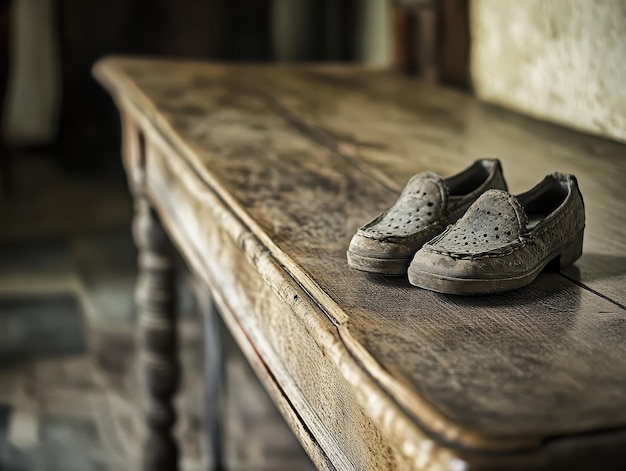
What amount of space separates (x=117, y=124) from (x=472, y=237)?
284cm

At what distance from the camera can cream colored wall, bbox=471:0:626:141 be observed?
1365 millimetres

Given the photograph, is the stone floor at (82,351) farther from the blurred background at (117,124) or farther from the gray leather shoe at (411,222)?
the gray leather shoe at (411,222)

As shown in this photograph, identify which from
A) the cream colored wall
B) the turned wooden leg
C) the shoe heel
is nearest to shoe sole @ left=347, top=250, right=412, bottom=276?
the shoe heel

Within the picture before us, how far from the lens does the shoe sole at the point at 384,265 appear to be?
715mm

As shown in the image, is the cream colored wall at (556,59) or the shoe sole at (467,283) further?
the cream colored wall at (556,59)

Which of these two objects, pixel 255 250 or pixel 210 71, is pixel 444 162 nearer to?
pixel 255 250

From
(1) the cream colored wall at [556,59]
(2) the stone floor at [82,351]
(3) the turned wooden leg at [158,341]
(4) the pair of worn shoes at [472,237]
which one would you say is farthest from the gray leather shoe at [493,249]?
(2) the stone floor at [82,351]

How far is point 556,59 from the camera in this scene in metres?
1.53

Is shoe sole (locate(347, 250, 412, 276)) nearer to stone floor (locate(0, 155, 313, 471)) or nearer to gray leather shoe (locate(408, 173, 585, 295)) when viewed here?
gray leather shoe (locate(408, 173, 585, 295))

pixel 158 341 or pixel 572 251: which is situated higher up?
pixel 572 251

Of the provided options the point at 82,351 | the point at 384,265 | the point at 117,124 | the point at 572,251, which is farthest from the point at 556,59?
the point at 117,124

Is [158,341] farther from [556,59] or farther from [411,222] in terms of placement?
[411,222]

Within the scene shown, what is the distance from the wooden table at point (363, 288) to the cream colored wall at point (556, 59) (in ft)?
0.20

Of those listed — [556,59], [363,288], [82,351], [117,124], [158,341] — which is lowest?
[82,351]
